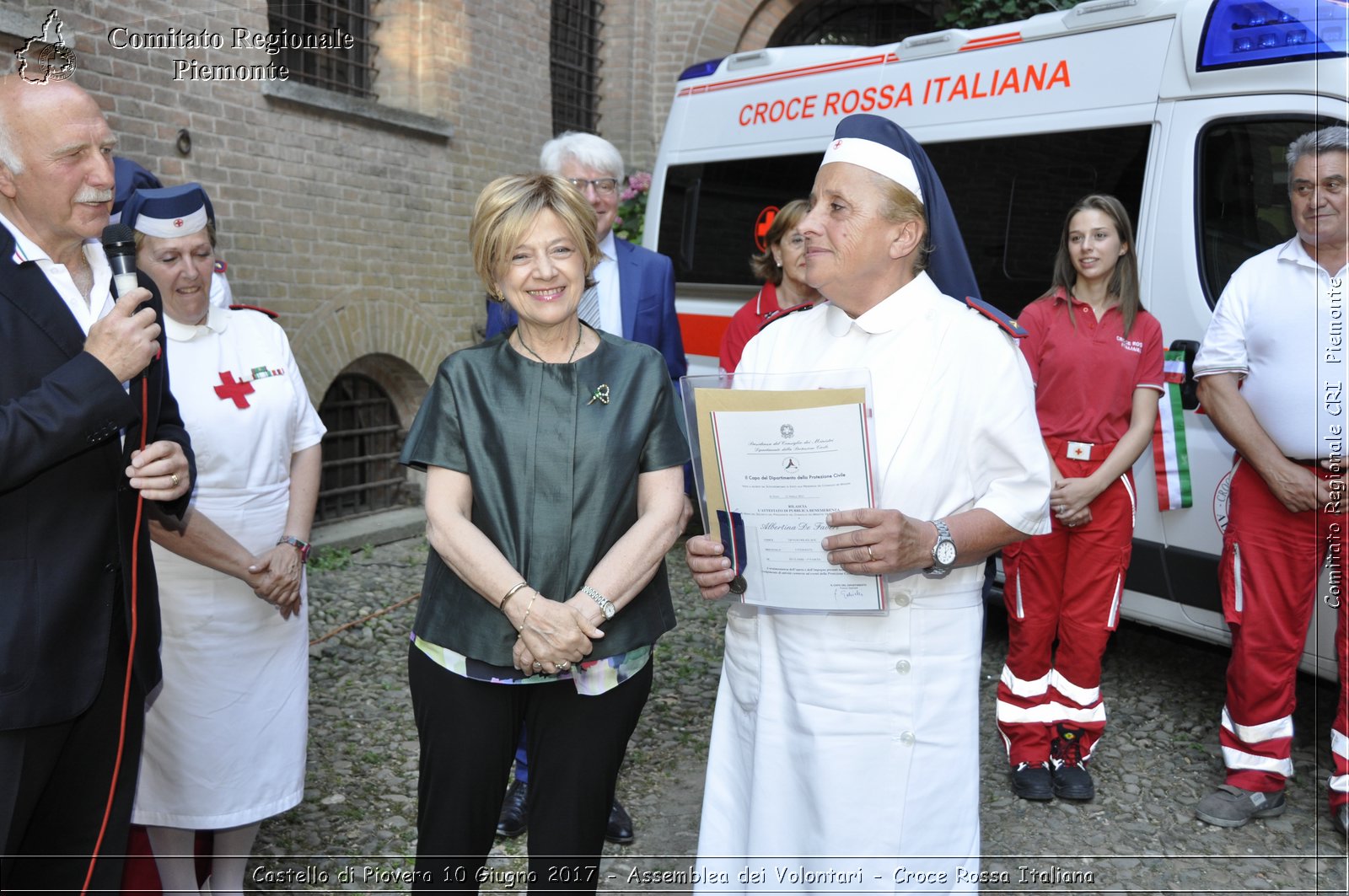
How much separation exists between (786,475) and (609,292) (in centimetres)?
197

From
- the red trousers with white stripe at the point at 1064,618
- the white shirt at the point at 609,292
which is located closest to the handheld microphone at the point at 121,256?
the white shirt at the point at 609,292

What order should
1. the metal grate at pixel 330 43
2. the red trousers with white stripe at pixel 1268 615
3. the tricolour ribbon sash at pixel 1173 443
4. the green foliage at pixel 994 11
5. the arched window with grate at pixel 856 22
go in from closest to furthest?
the red trousers with white stripe at pixel 1268 615 → the tricolour ribbon sash at pixel 1173 443 → the metal grate at pixel 330 43 → the green foliage at pixel 994 11 → the arched window with grate at pixel 856 22

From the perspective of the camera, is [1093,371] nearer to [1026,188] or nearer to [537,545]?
[1026,188]

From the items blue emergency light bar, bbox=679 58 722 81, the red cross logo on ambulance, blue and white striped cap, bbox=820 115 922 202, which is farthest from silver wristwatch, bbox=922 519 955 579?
blue emergency light bar, bbox=679 58 722 81

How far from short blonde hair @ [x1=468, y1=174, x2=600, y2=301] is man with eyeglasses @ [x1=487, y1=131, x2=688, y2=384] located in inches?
54.8

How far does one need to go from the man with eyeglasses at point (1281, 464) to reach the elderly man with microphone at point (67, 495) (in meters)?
3.50

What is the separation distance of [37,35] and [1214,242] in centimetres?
565

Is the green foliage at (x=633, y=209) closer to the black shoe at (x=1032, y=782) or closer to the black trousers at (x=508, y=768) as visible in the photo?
the black shoe at (x=1032, y=782)

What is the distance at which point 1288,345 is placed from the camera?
12.4ft

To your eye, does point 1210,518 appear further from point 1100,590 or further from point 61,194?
point 61,194

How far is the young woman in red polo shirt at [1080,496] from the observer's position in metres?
4.13

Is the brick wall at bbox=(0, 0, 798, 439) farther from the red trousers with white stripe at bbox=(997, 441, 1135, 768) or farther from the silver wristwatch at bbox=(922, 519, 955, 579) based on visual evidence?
the silver wristwatch at bbox=(922, 519, 955, 579)

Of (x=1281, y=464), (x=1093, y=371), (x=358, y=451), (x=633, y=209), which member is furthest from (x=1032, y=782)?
(x=633, y=209)

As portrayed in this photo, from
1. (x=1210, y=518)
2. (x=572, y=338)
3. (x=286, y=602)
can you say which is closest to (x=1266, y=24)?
(x=1210, y=518)
